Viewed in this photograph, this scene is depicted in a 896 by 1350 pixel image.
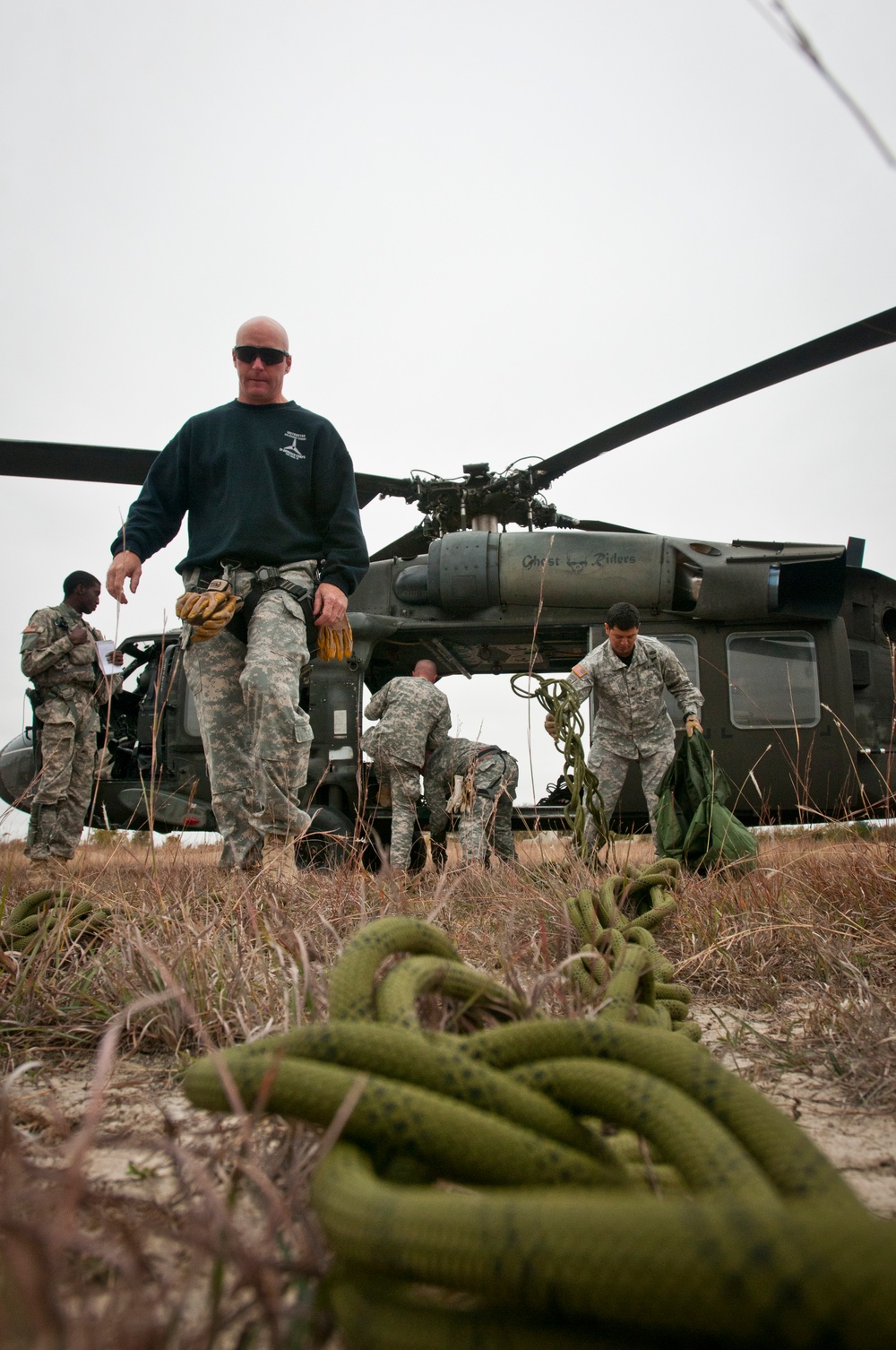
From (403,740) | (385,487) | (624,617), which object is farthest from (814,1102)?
(385,487)

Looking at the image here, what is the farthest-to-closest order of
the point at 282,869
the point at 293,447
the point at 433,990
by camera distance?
the point at 293,447, the point at 282,869, the point at 433,990

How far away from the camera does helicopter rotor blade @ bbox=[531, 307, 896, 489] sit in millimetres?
4641

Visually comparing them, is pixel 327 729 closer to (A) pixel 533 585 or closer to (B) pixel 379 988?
(A) pixel 533 585

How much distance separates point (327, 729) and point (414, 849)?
3.63ft

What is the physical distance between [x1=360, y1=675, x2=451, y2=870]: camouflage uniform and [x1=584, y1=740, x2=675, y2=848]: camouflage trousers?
1.14 m

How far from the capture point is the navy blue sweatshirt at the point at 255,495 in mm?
3094

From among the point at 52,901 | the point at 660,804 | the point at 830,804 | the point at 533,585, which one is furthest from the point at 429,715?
the point at 52,901

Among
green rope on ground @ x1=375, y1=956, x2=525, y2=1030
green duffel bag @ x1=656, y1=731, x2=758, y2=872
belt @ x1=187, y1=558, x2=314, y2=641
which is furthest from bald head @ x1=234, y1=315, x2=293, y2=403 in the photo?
green rope on ground @ x1=375, y1=956, x2=525, y2=1030

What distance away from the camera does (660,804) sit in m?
4.02

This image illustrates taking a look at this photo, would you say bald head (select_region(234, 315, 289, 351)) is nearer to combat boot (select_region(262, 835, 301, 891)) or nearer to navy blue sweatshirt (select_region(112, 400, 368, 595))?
navy blue sweatshirt (select_region(112, 400, 368, 595))

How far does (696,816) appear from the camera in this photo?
380 centimetres

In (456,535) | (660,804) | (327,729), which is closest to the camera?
(660,804)

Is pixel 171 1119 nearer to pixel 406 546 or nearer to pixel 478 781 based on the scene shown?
pixel 478 781

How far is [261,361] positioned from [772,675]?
4.49m
